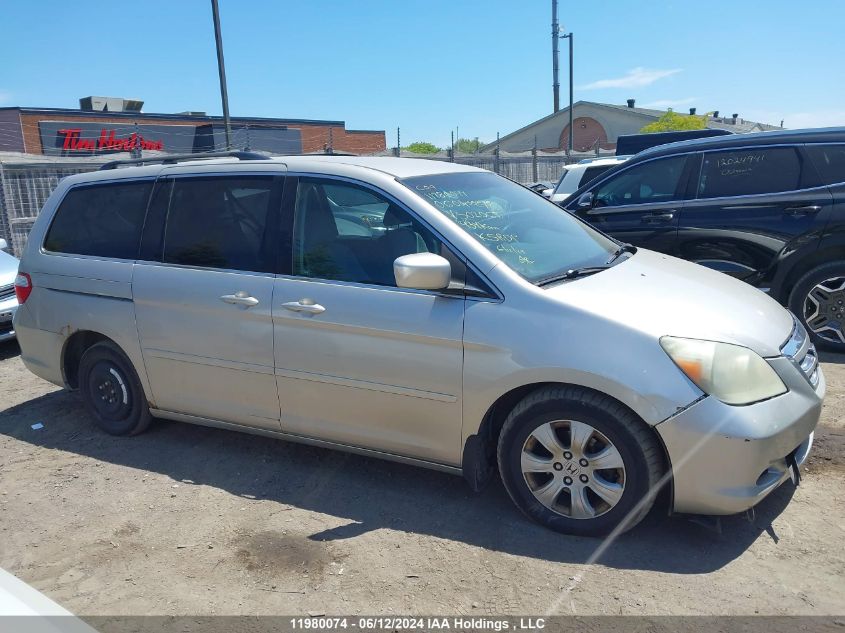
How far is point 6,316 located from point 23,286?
8.27ft

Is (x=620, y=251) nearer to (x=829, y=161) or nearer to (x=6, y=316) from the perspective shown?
(x=829, y=161)

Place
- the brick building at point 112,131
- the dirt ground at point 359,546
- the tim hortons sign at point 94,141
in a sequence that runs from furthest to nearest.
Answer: the tim hortons sign at point 94,141
the brick building at point 112,131
the dirt ground at point 359,546

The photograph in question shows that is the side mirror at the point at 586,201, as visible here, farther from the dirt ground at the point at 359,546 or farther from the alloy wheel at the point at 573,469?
the alloy wheel at the point at 573,469

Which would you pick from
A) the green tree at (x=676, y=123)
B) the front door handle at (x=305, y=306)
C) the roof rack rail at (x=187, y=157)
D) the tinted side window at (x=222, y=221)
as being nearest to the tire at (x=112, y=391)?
the tinted side window at (x=222, y=221)

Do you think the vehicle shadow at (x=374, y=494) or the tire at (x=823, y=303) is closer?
the vehicle shadow at (x=374, y=494)

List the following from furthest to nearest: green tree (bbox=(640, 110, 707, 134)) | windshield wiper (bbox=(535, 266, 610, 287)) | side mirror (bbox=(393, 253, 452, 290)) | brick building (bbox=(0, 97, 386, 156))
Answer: green tree (bbox=(640, 110, 707, 134)) < brick building (bbox=(0, 97, 386, 156)) < windshield wiper (bbox=(535, 266, 610, 287)) < side mirror (bbox=(393, 253, 452, 290))

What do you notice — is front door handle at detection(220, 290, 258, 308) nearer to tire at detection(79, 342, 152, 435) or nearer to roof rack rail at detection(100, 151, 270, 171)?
roof rack rail at detection(100, 151, 270, 171)

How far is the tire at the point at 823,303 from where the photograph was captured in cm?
591

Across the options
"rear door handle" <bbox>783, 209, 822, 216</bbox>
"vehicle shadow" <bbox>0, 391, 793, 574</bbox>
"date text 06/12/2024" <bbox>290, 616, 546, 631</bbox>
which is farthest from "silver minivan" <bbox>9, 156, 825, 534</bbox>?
"rear door handle" <bbox>783, 209, 822, 216</bbox>

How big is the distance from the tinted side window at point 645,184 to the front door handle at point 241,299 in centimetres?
421

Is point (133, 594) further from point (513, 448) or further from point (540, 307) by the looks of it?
point (540, 307)

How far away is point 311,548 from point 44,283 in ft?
9.76

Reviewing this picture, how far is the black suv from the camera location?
5.97 m

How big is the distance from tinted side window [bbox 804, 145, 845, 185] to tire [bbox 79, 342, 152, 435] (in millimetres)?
5730
